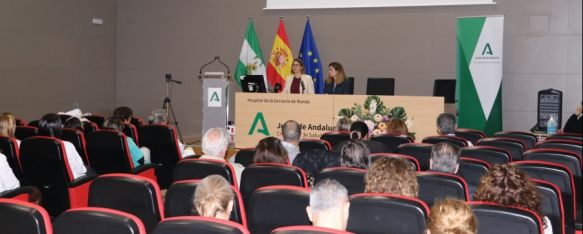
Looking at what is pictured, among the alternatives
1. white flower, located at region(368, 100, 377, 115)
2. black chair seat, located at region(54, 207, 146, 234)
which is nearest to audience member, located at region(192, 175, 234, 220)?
black chair seat, located at region(54, 207, 146, 234)

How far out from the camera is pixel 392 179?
3062mm

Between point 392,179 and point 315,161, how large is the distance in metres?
1.08

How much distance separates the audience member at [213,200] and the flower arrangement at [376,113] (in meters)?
5.04

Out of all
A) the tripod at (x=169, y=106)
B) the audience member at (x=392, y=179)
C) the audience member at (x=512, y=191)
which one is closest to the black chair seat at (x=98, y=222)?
the audience member at (x=392, y=179)

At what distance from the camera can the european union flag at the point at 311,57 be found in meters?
10.0

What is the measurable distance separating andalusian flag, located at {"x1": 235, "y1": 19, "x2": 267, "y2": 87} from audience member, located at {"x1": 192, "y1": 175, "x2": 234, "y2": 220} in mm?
7978

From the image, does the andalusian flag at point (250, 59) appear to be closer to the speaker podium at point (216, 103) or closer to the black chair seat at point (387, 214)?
the speaker podium at point (216, 103)

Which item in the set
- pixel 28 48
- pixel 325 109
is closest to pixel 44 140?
pixel 325 109

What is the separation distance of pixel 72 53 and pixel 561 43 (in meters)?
7.90

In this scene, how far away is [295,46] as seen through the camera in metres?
10.5

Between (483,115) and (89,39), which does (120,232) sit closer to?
(483,115)

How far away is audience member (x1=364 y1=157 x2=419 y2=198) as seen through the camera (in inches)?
120

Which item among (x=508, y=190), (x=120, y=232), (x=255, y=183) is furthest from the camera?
(x=255, y=183)

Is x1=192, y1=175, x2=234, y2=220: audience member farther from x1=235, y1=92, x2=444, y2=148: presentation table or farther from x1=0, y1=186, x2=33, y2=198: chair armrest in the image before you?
x1=235, y1=92, x2=444, y2=148: presentation table
